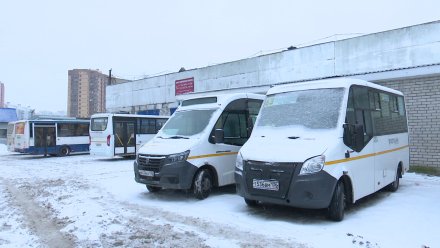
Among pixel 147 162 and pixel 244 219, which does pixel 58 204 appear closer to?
pixel 147 162

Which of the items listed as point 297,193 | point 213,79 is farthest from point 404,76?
point 213,79

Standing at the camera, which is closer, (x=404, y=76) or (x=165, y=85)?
(x=404, y=76)

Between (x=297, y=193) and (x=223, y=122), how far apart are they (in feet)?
12.0

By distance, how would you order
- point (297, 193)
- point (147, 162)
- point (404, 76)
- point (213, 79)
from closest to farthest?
point (297, 193), point (147, 162), point (404, 76), point (213, 79)

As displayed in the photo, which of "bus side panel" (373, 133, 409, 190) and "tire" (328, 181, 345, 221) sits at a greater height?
"bus side panel" (373, 133, 409, 190)

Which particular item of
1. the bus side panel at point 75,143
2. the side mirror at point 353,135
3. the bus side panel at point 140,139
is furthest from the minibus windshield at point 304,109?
the bus side panel at point 75,143

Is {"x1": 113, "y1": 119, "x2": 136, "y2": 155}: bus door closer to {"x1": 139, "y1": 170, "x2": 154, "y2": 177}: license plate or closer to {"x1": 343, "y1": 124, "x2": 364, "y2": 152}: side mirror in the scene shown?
{"x1": 139, "y1": 170, "x2": 154, "y2": 177}: license plate

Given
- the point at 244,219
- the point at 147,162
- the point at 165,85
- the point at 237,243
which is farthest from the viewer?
the point at 165,85

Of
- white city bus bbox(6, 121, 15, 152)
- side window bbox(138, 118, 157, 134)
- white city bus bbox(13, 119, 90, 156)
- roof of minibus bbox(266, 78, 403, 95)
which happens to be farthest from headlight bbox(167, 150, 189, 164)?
white city bus bbox(6, 121, 15, 152)

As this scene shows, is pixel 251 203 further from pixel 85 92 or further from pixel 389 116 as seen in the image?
pixel 85 92

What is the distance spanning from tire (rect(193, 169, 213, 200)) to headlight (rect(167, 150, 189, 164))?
61 cm

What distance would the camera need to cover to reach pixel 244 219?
6.88m

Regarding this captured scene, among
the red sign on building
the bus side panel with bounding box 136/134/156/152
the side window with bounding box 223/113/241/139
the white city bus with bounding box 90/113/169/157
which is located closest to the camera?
the side window with bounding box 223/113/241/139

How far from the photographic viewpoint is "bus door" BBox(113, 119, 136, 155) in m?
20.5
